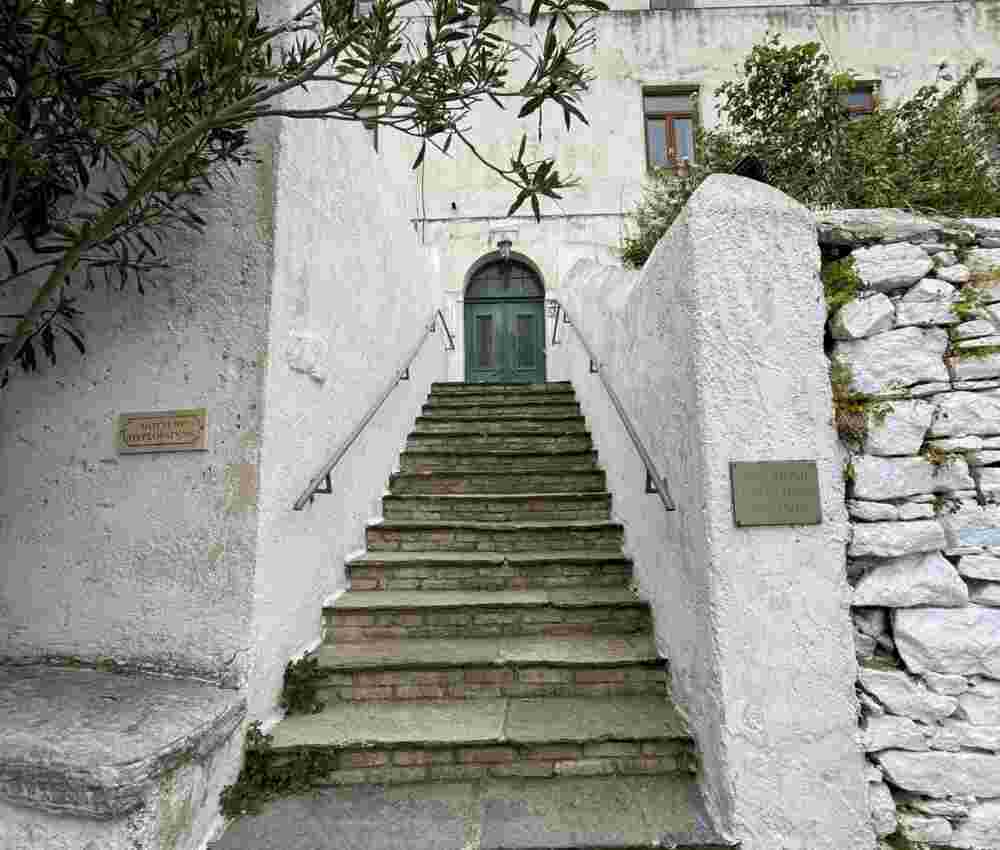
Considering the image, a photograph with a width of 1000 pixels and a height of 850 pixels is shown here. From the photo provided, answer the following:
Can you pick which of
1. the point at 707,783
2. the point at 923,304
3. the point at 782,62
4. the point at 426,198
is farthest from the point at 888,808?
the point at 426,198

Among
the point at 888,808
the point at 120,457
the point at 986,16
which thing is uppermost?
the point at 986,16

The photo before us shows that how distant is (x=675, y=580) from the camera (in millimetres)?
2506

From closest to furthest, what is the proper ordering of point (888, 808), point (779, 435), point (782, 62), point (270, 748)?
point (888, 808), point (779, 435), point (270, 748), point (782, 62)

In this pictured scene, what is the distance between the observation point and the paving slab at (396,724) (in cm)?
231

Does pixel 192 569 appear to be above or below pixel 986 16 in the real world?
below

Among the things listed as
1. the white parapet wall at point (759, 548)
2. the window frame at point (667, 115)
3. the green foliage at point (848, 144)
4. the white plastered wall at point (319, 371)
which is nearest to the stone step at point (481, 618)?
the white plastered wall at point (319, 371)

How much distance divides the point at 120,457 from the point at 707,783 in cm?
276

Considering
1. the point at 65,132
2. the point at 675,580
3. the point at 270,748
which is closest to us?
the point at 65,132

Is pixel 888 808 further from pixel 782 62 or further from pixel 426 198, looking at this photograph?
pixel 426 198

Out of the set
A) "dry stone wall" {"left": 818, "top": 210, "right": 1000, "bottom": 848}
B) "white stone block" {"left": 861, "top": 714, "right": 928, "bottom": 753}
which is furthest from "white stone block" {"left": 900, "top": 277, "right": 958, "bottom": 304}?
"white stone block" {"left": 861, "top": 714, "right": 928, "bottom": 753}

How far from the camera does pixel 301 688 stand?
258 cm

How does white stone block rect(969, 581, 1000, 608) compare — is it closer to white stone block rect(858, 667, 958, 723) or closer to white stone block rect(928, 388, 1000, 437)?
white stone block rect(858, 667, 958, 723)

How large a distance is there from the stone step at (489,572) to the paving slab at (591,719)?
2.65 ft

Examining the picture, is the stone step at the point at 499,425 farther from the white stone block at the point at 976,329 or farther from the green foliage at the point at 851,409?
the white stone block at the point at 976,329
